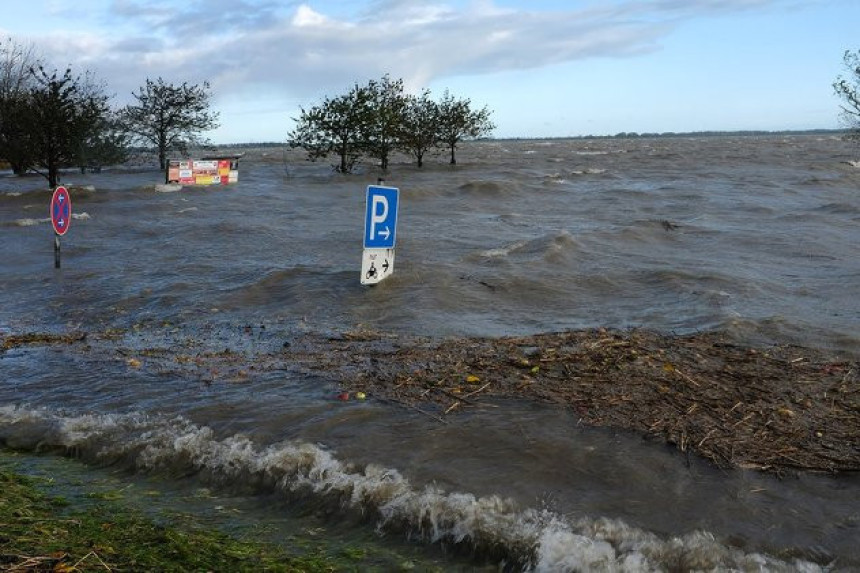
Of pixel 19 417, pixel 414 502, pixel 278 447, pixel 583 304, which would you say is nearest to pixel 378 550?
pixel 414 502

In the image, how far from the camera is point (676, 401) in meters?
5.64

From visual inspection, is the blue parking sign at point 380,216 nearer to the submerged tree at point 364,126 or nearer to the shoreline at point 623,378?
the shoreline at point 623,378

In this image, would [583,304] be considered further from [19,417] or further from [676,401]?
[19,417]

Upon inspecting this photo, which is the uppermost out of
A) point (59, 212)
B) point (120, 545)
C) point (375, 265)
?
point (59, 212)

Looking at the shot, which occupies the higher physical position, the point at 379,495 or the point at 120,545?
the point at 120,545

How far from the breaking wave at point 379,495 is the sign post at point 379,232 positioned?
4880 mm

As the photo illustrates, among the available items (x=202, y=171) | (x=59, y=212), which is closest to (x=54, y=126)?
(x=202, y=171)

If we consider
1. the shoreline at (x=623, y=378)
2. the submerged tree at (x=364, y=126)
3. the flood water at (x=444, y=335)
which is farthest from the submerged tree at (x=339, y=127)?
the shoreline at (x=623, y=378)

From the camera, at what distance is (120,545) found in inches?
143

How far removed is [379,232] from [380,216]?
36 cm

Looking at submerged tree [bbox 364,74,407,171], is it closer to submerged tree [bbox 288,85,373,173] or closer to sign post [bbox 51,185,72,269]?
submerged tree [bbox 288,85,373,173]

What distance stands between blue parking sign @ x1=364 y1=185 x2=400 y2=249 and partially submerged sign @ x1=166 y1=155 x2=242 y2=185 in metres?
26.1

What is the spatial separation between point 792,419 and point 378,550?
10.2 feet

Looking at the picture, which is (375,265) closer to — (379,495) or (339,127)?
(379,495)
